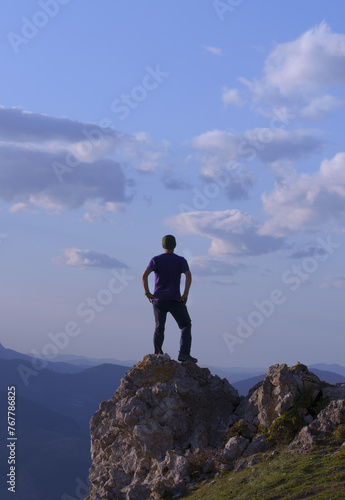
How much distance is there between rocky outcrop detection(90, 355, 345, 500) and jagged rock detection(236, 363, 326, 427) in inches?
0.9

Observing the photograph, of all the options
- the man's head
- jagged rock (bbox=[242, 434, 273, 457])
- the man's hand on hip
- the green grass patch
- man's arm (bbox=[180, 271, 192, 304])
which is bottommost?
the green grass patch

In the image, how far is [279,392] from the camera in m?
13.3

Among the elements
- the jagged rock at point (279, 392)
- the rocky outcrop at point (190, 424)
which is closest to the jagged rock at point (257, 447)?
the rocky outcrop at point (190, 424)

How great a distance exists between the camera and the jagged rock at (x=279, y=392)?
515 inches

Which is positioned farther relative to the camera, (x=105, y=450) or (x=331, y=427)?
(x=105, y=450)

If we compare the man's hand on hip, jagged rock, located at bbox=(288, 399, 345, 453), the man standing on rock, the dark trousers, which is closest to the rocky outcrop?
jagged rock, located at bbox=(288, 399, 345, 453)

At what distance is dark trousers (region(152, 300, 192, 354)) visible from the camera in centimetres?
1619

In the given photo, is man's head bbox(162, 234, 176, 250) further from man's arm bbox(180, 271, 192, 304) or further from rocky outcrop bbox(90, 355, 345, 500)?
rocky outcrop bbox(90, 355, 345, 500)

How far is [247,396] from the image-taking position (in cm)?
1478

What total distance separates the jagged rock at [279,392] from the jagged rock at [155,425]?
2.52ft

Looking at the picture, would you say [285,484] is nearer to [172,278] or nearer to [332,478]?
[332,478]

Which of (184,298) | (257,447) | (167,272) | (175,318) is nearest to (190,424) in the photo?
(257,447)

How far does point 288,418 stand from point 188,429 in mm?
2592

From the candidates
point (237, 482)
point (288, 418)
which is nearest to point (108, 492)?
point (237, 482)
